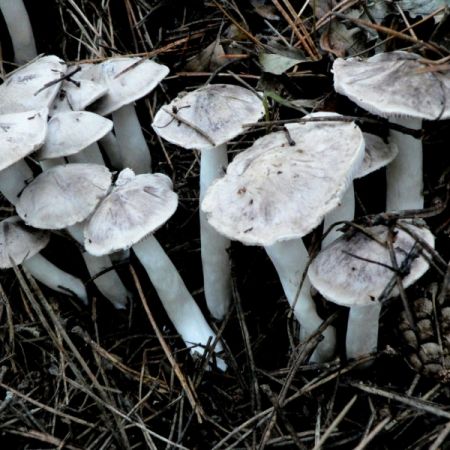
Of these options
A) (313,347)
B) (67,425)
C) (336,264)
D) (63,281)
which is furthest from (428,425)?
(63,281)

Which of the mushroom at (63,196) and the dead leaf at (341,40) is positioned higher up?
the dead leaf at (341,40)

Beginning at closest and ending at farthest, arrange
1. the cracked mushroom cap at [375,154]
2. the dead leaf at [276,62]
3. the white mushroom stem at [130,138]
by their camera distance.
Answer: the cracked mushroom cap at [375,154] < the dead leaf at [276,62] < the white mushroom stem at [130,138]

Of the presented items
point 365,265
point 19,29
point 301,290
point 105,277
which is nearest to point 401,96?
point 365,265

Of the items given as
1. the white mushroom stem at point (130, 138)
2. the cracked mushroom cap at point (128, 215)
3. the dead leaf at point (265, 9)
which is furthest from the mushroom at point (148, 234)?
the dead leaf at point (265, 9)

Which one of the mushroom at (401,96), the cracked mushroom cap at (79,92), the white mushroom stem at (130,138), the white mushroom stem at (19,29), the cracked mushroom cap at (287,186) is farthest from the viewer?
the white mushroom stem at (19,29)

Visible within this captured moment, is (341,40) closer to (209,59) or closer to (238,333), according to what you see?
(209,59)

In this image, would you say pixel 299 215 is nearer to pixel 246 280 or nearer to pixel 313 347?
pixel 313 347

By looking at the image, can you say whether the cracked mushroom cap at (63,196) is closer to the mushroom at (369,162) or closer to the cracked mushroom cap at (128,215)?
the cracked mushroom cap at (128,215)

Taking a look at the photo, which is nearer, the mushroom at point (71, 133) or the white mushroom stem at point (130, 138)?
the mushroom at point (71, 133)
